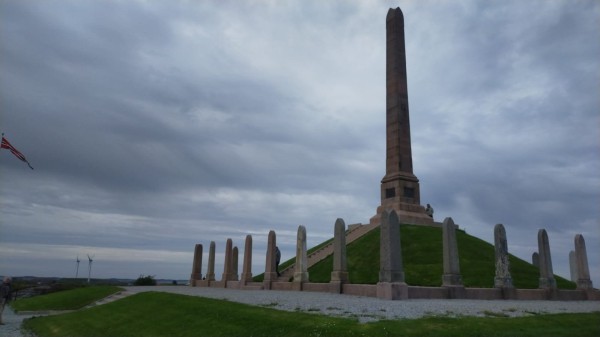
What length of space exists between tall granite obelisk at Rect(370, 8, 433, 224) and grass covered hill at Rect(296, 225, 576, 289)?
85.0 inches

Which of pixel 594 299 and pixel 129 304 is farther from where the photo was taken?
pixel 594 299

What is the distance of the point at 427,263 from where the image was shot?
91.5 ft

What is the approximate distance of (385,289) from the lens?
690 inches

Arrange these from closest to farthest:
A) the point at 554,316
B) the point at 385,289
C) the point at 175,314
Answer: the point at 554,316, the point at 175,314, the point at 385,289

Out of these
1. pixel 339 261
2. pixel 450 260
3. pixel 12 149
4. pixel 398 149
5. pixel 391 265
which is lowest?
pixel 391 265

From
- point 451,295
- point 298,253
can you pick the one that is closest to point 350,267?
point 298,253

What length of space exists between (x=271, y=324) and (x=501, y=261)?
14958mm

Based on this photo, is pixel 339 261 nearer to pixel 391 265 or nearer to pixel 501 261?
pixel 391 265

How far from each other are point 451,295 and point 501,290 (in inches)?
142

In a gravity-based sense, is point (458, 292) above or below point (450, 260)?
below

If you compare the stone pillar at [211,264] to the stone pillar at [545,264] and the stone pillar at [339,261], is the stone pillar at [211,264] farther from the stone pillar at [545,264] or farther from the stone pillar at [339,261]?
the stone pillar at [545,264]

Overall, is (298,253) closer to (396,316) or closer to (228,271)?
(228,271)

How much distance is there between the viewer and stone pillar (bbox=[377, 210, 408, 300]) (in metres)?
17.3

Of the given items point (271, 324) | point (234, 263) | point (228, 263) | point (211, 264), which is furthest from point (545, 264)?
point (211, 264)
